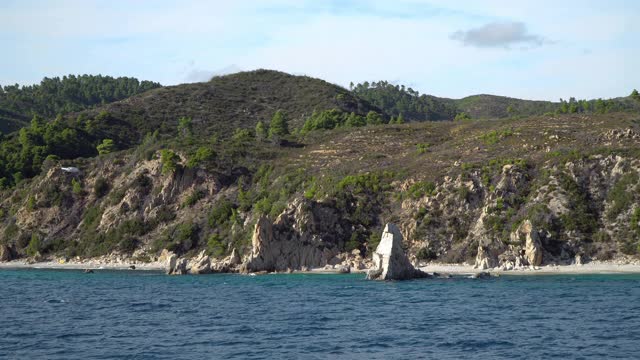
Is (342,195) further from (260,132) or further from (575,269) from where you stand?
(260,132)

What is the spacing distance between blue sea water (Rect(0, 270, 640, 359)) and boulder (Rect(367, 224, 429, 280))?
86.3 inches

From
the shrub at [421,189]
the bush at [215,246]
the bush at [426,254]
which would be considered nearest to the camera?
the bush at [426,254]

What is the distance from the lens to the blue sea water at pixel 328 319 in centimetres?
4934

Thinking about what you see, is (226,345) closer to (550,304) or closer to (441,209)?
(550,304)

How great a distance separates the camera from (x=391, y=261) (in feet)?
301

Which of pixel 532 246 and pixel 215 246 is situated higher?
pixel 532 246

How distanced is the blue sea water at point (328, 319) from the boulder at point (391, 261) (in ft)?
7.19

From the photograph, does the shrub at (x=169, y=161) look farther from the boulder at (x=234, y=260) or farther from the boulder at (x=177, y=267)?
the boulder at (x=234, y=260)

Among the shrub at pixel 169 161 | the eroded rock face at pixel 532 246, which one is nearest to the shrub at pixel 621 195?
the eroded rock face at pixel 532 246

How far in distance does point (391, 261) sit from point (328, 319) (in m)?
29.9

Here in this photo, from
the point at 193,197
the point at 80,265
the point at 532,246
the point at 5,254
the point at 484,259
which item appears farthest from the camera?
the point at 193,197

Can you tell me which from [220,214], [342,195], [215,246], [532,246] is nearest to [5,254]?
[220,214]

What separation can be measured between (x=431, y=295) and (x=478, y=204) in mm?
38371

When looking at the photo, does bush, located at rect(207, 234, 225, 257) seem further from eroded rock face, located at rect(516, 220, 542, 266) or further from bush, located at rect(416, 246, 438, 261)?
eroded rock face, located at rect(516, 220, 542, 266)
